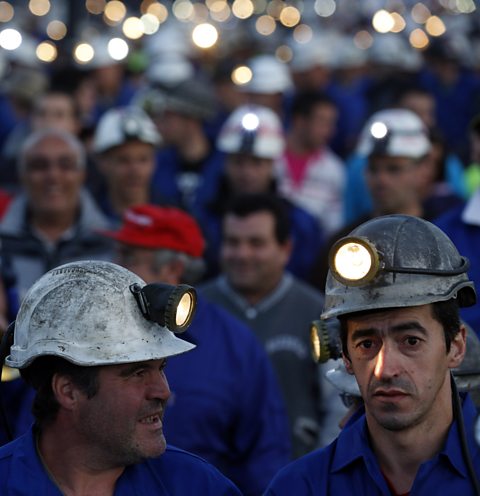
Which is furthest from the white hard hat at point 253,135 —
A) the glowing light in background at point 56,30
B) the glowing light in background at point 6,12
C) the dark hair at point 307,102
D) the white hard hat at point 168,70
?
the glowing light in background at point 6,12

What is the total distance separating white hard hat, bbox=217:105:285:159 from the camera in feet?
31.9

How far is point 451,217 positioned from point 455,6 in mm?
24352

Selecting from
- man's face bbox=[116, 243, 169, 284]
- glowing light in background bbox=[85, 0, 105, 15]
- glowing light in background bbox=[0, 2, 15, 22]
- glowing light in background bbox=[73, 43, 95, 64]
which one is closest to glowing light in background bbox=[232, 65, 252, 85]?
glowing light in background bbox=[73, 43, 95, 64]

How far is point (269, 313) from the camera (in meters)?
7.61

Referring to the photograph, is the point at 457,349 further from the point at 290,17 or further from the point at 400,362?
the point at 290,17

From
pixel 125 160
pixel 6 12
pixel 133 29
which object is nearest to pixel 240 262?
pixel 125 160

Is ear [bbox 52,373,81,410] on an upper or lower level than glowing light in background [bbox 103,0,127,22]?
lower

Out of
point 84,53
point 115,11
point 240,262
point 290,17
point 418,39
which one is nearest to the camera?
point 240,262

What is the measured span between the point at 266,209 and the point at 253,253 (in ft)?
0.92

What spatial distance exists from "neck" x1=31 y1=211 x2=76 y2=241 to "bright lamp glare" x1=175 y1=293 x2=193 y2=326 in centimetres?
405

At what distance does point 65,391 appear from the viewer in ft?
14.5

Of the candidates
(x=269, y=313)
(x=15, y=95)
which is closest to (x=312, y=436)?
(x=269, y=313)

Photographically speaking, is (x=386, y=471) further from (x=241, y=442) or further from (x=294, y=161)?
(x=294, y=161)

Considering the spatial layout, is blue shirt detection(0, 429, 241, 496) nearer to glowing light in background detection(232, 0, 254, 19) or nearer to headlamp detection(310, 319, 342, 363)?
headlamp detection(310, 319, 342, 363)
